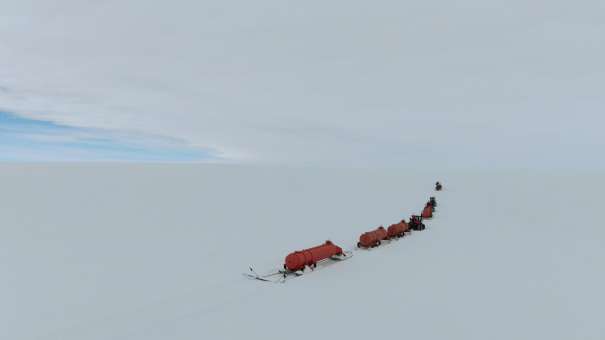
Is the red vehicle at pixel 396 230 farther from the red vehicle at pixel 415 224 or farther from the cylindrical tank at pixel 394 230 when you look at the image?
the red vehicle at pixel 415 224

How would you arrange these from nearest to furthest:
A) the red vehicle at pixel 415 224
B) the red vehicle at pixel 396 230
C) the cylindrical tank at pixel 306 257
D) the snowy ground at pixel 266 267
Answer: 1. the snowy ground at pixel 266 267
2. the cylindrical tank at pixel 306 257
3. the red vehicle at pixel 396 230
4. the red vehicle at pixel 415 224

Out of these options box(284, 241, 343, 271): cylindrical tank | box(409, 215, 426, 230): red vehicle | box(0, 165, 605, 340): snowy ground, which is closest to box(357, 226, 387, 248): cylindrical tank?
box(0, 165, 605, 340): snowy ground

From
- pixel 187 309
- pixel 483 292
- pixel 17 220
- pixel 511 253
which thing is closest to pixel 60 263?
pixel 187 309

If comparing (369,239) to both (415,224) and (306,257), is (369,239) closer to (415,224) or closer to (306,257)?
(306,257)

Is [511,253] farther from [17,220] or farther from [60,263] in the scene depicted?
[17,220]

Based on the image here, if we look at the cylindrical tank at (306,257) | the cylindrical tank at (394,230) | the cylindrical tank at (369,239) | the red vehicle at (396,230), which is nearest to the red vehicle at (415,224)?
the red vehicle at (396,230)
